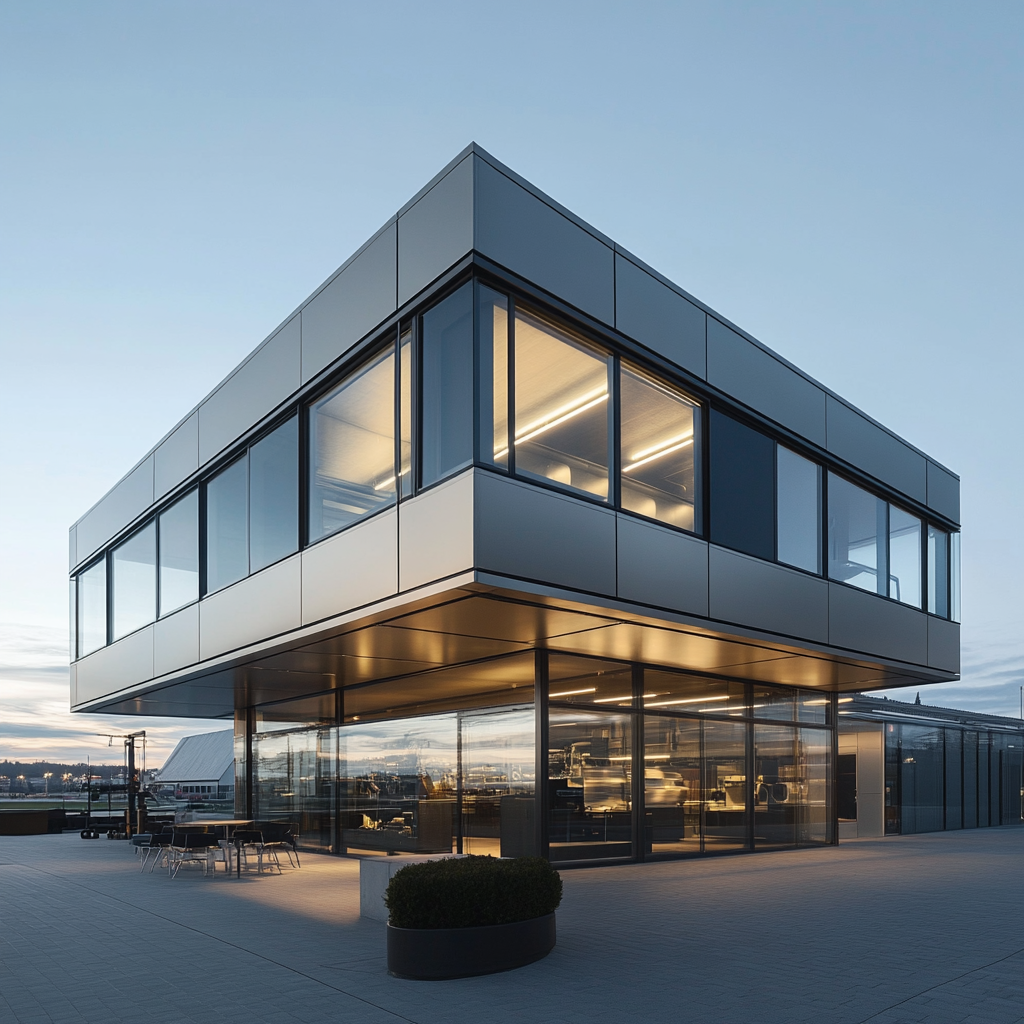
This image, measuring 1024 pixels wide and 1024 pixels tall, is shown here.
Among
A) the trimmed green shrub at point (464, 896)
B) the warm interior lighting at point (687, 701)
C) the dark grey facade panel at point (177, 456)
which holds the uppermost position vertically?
the dark grey facade panel at point (177, 456)

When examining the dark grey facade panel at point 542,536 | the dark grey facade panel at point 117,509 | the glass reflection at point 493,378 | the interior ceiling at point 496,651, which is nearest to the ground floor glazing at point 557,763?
the interior ceiling at point 496,651

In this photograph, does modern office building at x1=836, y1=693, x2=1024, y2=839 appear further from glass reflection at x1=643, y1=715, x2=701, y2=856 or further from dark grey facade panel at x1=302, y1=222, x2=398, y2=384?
dark grey facade panel at x1=302, y1=222, x2=398, y2=384

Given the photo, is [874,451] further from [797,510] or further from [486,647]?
[486,647]

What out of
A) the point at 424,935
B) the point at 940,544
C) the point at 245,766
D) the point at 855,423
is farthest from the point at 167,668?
the point at 940,544

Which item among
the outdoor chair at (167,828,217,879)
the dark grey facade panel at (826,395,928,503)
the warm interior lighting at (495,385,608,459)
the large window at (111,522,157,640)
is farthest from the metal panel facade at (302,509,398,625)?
the dark grey facade panel at (826,395,928,503)

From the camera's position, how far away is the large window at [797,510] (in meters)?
16.8

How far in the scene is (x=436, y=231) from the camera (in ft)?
39.6

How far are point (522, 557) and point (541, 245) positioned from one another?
389 centimetres

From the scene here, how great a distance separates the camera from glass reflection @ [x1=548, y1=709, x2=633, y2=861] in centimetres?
1570

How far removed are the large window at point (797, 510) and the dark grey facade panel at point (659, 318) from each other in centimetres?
294

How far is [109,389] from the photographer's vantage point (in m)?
128

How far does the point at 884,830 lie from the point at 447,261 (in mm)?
23753

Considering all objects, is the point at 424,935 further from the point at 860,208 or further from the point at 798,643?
the point at 860,208

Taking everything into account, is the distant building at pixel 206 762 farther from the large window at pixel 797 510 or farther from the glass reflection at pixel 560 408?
the glass reflection at pixel 560 408
